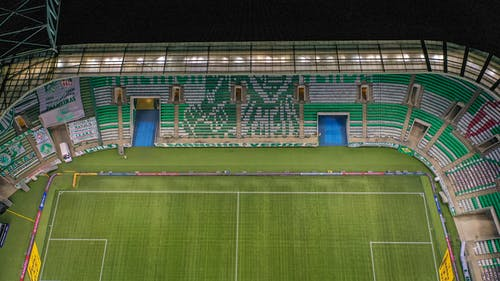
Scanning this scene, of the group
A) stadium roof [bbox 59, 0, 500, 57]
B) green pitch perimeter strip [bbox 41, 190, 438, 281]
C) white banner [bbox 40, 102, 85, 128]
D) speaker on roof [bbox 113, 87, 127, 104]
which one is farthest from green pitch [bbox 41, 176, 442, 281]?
stadium roof [bbox 59, 0, 500, 57]

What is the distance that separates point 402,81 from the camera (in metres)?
35.0

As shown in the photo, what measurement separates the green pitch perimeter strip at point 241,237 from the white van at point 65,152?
3356mm

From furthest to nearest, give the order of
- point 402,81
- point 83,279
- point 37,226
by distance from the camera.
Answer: point 402,81 → point 37,226 → point 83,279

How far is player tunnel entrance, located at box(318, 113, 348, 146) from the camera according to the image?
A: 35688 mm

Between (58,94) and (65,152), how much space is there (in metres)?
5.20

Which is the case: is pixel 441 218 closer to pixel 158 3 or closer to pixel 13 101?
pixel 158 3

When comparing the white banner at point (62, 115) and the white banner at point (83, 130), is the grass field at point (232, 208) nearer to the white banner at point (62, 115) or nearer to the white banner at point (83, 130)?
the white banner at point (83, 130)

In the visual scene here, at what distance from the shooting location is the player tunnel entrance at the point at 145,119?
36188 mm

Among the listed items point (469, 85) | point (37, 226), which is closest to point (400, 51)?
point (469, 85)

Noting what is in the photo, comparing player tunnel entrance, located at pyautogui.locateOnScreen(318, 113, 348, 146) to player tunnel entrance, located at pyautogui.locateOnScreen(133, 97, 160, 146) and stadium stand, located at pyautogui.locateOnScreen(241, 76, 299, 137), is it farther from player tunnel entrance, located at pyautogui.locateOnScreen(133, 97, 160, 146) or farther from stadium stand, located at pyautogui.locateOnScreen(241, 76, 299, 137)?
player tunnel entrance, located at pyautogui.locateOnScreen(133, 97, 160, 146)

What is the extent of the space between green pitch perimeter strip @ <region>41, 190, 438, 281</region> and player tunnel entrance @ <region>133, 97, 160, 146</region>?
5.28m

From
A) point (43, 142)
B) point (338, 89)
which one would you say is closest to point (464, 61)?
point (338, 89)

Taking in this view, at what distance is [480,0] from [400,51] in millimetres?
7493

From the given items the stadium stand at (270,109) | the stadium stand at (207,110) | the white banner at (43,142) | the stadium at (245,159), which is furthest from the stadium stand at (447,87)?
the white banner at (43,142)
